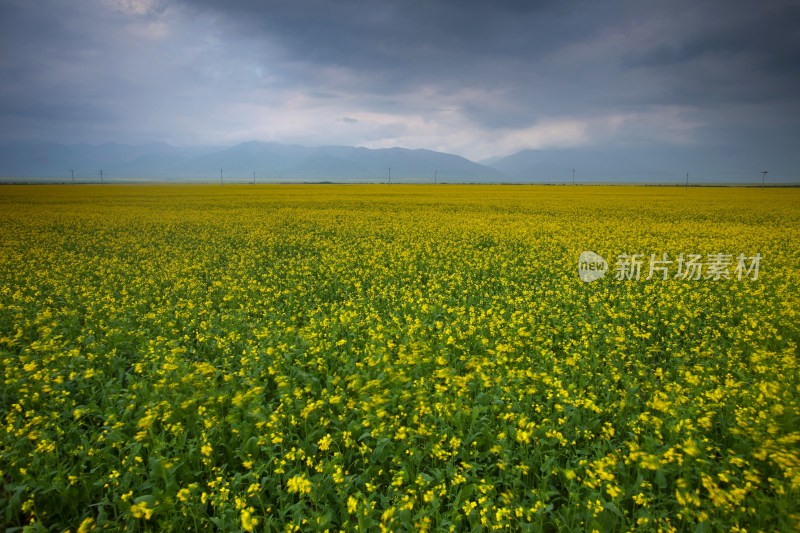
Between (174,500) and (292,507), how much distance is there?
1.29m

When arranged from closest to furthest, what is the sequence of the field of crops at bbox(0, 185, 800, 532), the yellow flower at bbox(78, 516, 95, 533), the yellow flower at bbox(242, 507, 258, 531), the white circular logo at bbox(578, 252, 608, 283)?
1. the yellow flower at bbox(242, 507, 258, 531)
2. the yellow flower at bbox(78, 516, 95, 533)
3. the field of crops at bbox(0, 185, 800, 532)
4. the white circular logo at bbox(578, 252, 608, 283)

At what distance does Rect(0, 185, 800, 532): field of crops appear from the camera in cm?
391

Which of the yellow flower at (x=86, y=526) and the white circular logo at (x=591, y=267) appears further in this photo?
the white circular logo at (x=591, y=267)

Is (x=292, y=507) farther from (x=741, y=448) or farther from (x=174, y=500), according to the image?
(x=741, y=448)

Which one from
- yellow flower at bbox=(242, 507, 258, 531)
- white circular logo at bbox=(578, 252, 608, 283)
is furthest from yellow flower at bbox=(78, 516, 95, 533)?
white circular logo at bbox=(578, 252, 608, 283)

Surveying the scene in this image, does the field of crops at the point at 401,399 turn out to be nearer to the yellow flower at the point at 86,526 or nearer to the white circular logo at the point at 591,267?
the yellow flower at the point at 86,526

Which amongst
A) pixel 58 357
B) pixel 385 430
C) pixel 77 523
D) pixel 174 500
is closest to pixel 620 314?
pixel 385 430

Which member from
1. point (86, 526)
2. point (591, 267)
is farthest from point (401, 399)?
point (591, 267)

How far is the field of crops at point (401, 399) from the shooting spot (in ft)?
12.8

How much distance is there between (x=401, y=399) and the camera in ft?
17.6

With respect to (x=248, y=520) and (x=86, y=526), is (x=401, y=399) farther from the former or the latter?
(x=86, y=526)

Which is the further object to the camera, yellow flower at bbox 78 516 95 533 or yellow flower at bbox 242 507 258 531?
yellow flower at bbox 78 516 95 533

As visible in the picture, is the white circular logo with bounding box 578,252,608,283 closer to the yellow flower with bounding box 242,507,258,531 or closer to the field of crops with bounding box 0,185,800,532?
the field of crops with bounding box 0,185,800,532

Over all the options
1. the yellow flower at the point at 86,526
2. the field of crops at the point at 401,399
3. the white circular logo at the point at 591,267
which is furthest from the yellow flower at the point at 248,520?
the white circular logo at the point at 591,267
